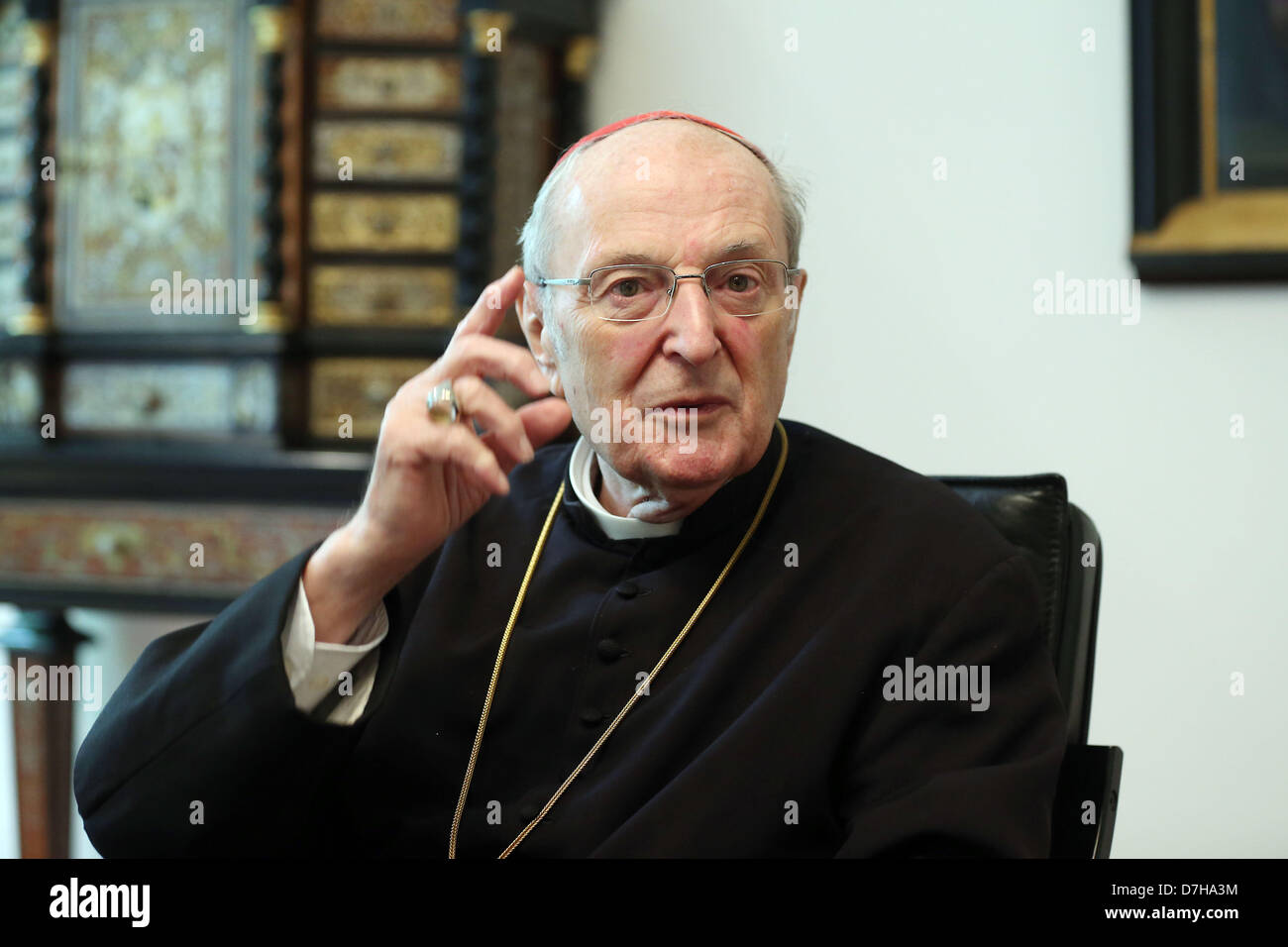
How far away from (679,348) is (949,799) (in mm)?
622

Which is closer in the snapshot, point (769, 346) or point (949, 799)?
point (949, 799)

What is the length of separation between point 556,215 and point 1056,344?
2.21 meters

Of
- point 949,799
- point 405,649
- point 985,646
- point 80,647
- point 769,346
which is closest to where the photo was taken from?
point 949,799

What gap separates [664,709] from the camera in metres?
1.62

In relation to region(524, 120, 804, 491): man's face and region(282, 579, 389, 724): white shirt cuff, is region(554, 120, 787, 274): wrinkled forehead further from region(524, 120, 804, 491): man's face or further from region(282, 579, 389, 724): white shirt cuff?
region(282, 579, 389, 724): white shirt cuff

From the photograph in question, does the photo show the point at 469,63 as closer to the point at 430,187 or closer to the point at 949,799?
the point at 430,187

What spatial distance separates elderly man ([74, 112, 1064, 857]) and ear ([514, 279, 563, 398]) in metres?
0.01

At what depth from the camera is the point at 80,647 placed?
13.3ft

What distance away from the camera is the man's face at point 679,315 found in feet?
5.32

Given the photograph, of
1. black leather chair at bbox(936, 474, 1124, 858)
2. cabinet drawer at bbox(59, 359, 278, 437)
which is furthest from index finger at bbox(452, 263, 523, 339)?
cabinet drawer at bbox(59, 359, 278, 437)

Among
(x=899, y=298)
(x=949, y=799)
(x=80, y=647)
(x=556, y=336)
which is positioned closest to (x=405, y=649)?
(x=556, y=336)

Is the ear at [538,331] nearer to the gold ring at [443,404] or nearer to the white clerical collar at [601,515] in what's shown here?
the white clerical collar at [601,515]

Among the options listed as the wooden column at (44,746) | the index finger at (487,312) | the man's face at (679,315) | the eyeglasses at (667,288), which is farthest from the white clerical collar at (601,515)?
the wooden column at (44,746)

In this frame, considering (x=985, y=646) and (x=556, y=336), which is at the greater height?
(x=556, y=336)
